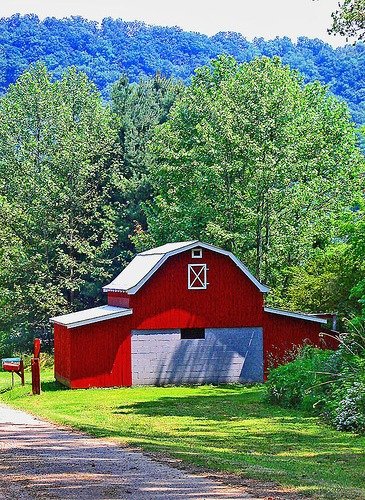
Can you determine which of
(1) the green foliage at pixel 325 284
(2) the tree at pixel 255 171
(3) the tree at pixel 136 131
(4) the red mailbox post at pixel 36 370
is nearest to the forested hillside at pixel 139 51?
(3) the tree at pixel 136 131

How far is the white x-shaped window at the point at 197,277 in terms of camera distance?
33812mm

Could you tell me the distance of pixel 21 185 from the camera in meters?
50.2

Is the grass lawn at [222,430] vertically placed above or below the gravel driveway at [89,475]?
below

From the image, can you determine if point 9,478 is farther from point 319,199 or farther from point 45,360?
point 45,360

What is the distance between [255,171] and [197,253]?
25.8 feet

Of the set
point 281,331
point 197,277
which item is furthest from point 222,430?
point 281,331

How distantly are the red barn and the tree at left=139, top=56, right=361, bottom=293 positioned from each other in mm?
7059

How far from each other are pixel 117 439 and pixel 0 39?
115063mm

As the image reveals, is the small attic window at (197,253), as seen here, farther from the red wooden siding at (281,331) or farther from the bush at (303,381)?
the bush at (303,381)

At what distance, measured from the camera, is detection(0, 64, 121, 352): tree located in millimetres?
50000

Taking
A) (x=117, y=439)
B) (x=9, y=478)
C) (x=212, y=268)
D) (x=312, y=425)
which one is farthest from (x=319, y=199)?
(x=9, y=478)

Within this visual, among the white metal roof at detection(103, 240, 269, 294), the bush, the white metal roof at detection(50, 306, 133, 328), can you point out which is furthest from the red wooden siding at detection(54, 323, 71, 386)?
the bush

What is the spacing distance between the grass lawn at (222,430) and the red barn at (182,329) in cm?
123

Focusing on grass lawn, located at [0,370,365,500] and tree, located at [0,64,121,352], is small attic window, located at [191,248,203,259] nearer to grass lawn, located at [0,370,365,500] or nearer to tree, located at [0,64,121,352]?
grass lawn, located at [0,370,365,500]
